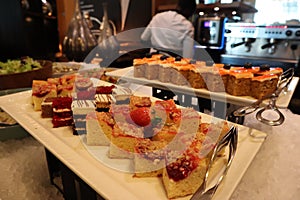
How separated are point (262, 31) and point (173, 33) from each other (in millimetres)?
782

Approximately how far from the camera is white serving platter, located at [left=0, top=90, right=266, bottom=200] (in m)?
0.45

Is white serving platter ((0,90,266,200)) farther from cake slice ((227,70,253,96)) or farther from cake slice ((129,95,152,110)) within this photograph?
cake slice ((227,70,253,96))

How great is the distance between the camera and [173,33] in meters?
2.28

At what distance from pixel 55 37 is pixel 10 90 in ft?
6.30

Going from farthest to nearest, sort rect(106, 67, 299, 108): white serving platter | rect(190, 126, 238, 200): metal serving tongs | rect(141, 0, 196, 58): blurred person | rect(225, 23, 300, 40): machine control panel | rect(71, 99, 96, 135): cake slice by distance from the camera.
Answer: rect(141, 0, 196, 58): blurred person, rect(225, 23, 300, 40): machine control panel, rect(106, 67, 299, 108): white serving platter, rect(71, 99, 96, 135): cake slice, rect(190, 126, 238, 200): metal serving tongs

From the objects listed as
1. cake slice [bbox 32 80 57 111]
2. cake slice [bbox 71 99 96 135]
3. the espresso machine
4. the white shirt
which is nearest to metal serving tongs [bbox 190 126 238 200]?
cake slice [bbox 71 99 96 135]

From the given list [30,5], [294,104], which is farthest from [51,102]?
[30,5]

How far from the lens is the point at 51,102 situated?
0.80 metres

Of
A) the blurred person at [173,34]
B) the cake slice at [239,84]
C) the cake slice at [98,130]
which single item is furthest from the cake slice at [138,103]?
the blurred person at [173,34]

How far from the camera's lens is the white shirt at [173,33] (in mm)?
2270

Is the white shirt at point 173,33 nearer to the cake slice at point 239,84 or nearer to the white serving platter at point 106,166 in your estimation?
the cake slice at point 239,84

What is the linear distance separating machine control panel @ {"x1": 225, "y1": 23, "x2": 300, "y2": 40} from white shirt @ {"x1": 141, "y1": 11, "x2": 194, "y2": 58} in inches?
14.3

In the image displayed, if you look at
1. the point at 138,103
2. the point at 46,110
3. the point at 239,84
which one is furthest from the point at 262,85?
the point at 46,110

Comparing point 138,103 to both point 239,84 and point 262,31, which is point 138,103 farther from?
point 262,31
